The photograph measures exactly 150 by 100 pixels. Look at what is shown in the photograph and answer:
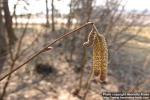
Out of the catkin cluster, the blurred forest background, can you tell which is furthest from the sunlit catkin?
the blurred forest background

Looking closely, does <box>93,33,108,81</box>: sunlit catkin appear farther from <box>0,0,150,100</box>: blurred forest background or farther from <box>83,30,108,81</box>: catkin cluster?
<box>0,0,150,100</box>: blurred forest background

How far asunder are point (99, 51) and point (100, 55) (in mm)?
24

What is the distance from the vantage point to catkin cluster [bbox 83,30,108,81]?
1.76 meters

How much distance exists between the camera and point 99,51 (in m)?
1.79

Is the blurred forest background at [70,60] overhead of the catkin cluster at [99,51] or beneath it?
beneath

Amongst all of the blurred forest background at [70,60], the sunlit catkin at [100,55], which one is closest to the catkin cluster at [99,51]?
the sunlit catkin at [100,55]

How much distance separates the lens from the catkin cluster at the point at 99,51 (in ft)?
5.79

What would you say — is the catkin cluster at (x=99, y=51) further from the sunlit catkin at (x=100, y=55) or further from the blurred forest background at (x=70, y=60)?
the blurred forest background at (x=70, y=60)

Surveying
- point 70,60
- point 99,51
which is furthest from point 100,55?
point 70,60

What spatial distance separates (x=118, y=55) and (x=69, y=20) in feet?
11.4

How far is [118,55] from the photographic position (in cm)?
1412

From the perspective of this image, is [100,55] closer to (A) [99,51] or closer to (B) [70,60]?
(A) [99,51]

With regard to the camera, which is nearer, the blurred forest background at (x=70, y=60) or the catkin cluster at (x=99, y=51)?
the catkin cluster at (x=99, y=51)

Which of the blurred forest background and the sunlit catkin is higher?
the sunlit catkin
